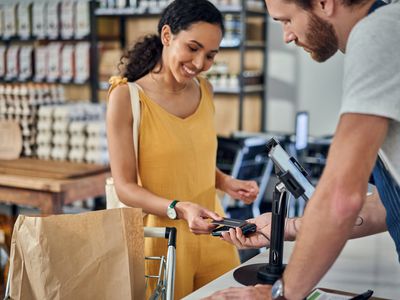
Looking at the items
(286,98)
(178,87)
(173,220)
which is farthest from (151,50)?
(286,98)

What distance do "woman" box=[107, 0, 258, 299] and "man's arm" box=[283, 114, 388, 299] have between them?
0.82m

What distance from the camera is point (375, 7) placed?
3.82 ft

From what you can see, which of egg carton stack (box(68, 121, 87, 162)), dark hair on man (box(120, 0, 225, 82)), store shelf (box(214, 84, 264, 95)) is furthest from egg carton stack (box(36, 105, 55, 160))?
store shelf (box(214, 84, 264, 95))

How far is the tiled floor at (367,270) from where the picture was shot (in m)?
1.52

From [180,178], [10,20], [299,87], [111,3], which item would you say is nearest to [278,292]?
[180,178]

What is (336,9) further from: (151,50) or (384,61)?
(151,50)

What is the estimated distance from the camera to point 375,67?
3.43 feet

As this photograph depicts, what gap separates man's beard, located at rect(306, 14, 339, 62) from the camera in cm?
119

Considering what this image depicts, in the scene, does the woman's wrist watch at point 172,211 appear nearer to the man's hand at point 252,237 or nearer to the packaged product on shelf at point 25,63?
the man's hand at point 252,237

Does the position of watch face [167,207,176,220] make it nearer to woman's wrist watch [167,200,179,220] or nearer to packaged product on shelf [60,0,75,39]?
woman's wrist watch [167,200,179,220]

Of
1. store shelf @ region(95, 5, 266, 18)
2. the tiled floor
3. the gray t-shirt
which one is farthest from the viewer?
store shelf @ region(95, 5, 266, 18)

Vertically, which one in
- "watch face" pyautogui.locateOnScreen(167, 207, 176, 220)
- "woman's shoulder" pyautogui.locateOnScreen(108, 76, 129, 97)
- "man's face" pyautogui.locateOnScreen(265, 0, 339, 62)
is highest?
"man's face" pyautogui.locateOnScreen(265, 0, 339, 62)

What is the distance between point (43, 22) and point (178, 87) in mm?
4192

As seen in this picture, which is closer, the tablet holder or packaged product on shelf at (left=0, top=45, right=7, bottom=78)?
the tablet holder
